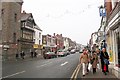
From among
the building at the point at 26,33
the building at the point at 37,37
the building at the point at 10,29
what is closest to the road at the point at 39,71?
the building at the point at 10,29

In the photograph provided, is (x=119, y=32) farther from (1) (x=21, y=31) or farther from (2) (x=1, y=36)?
(1) (x=21, y=31)

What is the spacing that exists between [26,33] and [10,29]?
405 inches

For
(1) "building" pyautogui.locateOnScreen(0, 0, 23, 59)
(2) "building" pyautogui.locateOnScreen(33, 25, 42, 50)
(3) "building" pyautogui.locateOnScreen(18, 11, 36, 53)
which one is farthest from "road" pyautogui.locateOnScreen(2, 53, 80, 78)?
(2) "building" pyautogui.locateOnScreen(33, 25, 42, 50)

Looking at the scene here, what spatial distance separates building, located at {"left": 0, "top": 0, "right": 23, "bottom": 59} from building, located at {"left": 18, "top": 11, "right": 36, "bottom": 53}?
2.87 meters

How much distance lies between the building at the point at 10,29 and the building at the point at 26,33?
287cm

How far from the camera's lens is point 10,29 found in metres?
49.6

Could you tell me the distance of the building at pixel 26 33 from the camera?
55969 millimetres

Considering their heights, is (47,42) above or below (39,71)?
above

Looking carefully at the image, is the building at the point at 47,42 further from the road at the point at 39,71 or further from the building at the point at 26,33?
the road at the point at 39,71

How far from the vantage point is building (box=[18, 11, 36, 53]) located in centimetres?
5597

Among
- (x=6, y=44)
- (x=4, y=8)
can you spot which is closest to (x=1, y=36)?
(x=6, y=44)

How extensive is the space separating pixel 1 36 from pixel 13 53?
166 inches

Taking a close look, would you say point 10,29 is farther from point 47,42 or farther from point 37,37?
point 47,42

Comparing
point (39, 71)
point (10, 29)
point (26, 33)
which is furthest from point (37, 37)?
point (39, 71)
